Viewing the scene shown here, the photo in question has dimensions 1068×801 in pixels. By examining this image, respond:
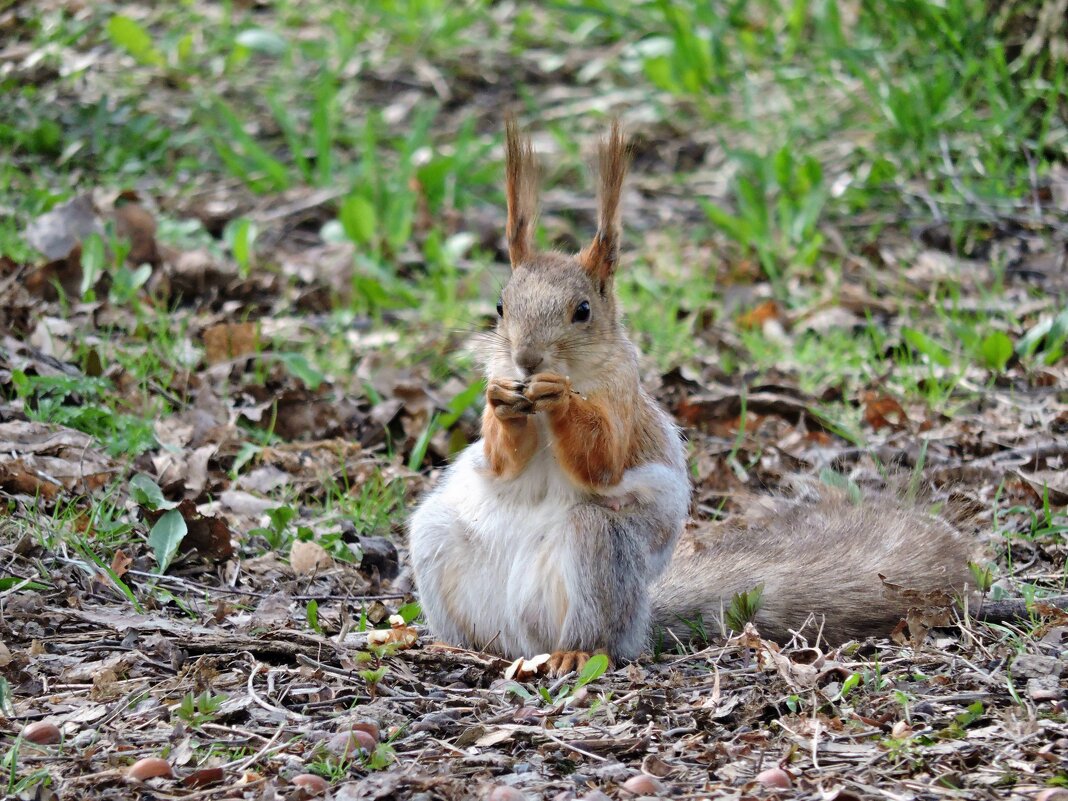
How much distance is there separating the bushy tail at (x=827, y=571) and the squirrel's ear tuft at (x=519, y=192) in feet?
2.48

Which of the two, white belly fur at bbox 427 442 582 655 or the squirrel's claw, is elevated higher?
white belly fur at bbox 427 442 582 655

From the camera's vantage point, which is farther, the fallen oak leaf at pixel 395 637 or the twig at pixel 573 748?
the fallen oak leaf at pixel 395 637

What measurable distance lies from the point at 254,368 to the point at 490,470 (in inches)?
62.9

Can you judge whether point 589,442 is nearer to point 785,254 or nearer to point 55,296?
point 55,296

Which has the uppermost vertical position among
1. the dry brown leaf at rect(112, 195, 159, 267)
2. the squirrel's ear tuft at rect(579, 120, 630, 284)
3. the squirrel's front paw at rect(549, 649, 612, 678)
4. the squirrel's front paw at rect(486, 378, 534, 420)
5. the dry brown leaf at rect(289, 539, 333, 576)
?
the squirrel's ear tuft at rect(579, 120, 630, 284)

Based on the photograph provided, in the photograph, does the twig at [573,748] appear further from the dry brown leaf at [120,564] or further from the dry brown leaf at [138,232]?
the dry brown leaf at [138,232]

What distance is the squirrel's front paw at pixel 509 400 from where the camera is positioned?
2.51 meters

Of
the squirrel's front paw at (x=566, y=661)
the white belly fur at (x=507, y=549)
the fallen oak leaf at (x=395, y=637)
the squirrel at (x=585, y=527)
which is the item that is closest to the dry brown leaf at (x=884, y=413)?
the squirrel at (x=585, y=527)

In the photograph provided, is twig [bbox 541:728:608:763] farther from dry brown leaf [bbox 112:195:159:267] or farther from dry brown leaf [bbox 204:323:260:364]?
dry brown leaf [bbox 112:195:159:267]

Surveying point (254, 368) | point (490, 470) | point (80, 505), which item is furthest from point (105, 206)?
point (490, 470)

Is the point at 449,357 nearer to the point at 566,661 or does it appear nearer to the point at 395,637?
the point at 395,637

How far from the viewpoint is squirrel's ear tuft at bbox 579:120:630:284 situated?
265 centimetres

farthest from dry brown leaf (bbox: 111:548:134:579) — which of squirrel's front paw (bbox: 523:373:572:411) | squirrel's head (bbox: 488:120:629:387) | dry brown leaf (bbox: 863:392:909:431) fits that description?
dry brown leaf (bbox: 863:392:909:431)

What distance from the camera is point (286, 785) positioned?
2.00 meters
